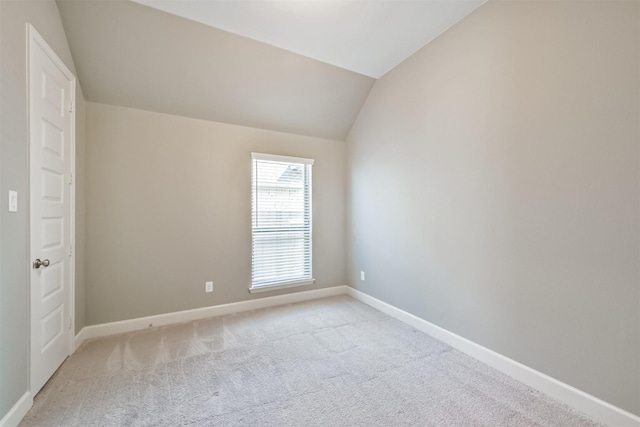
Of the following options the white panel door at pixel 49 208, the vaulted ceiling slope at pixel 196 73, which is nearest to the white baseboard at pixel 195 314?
the white panel door at pixel 49 208

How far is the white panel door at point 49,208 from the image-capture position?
1.81m

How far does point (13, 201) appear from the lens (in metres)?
1.60

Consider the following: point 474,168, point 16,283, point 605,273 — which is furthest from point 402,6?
point 16,283

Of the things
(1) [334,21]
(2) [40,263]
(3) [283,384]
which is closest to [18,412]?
(2) [40,263]

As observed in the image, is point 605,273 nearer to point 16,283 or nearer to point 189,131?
point 16,283

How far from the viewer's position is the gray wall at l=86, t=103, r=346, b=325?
2.79m

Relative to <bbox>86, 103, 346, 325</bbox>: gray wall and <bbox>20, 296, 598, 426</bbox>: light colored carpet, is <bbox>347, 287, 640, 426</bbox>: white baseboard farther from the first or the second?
<bbox>86, 103, 346, 325</bbox>: gray wall

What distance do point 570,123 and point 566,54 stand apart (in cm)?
47

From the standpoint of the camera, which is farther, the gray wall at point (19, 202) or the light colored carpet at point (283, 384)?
the light colored carpet at point (283, 384)

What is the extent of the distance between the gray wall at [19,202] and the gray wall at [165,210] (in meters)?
1.11

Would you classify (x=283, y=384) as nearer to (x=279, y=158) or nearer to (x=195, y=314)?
(x=195, y=314)

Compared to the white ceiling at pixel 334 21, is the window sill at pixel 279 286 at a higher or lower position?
lower

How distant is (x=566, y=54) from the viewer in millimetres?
1785

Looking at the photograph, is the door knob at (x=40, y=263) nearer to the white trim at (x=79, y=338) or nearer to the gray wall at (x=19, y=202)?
the gray wall at (x=19, y=202)
